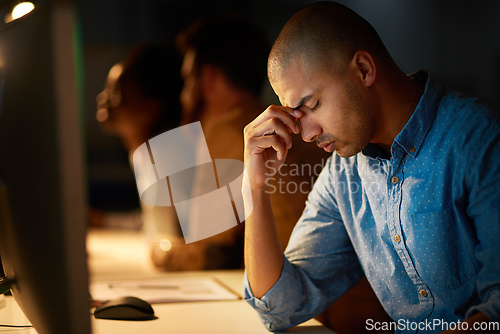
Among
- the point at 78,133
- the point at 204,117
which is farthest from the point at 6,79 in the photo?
the point at 204,117

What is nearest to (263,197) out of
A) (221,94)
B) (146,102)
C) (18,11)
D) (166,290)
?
(166,290)

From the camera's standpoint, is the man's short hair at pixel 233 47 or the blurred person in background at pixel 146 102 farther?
the blurred person in background at pixel 146 102

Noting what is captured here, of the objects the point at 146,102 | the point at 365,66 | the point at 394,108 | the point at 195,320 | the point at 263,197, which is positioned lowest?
the point at 195,320

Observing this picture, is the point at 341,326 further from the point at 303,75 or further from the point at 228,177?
the point at 303,75

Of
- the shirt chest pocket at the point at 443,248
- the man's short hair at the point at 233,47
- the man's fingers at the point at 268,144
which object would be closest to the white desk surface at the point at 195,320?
the shirt chest pocket at the point at 443,248

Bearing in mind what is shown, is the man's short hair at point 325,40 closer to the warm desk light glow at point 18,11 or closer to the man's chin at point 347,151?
the man's chin at point 347,151

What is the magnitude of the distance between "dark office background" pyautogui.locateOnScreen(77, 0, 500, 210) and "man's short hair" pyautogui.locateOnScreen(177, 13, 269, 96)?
76mm

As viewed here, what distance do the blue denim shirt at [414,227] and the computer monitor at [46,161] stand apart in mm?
559

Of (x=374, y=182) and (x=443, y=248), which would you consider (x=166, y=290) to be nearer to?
(x=374, y=182)

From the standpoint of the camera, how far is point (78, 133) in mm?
554

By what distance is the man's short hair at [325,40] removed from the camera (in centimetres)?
107

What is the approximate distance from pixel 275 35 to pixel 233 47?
72 cm

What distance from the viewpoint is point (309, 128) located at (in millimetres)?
1092

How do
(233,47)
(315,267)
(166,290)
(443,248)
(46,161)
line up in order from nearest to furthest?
(46,161) < (443,248) < (315,267) < (166,290) < (233,47)
